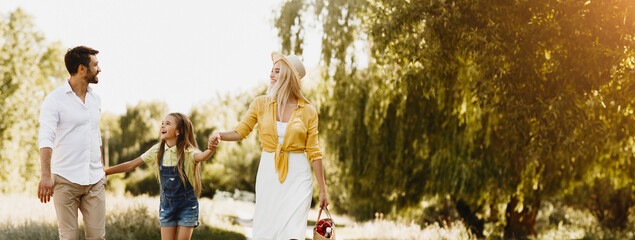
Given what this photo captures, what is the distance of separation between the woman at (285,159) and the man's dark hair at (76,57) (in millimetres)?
1151

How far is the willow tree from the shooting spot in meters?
7.67

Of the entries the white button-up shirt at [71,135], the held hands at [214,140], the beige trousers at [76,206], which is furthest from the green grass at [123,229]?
the held hands at [214,140]

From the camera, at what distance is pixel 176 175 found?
4.71 m

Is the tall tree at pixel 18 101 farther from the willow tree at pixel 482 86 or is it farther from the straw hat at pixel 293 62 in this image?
the straw hat at pixel 293 62

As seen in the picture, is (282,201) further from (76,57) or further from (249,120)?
(76,57)

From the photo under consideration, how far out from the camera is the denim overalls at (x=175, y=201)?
184 inches

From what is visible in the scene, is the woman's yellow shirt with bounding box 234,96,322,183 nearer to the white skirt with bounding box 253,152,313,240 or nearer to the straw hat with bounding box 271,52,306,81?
the white skirt with bounding box 253,152,313,240

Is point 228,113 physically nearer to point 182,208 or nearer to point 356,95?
point 356,95

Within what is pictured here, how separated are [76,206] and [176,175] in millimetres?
822

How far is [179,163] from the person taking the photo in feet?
15.4

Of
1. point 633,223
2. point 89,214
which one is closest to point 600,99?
point 89,214

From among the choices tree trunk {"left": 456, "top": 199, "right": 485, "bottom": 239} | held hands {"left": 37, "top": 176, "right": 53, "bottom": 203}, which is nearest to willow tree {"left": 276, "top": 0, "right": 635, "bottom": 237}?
tree trunk {"left": 456, "top": 199, "right": 485, "bottom": 239}

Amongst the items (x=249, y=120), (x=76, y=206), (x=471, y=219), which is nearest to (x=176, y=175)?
(x=76, y=206)

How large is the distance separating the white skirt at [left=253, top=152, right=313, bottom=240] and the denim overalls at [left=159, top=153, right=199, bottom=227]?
3.05ft
